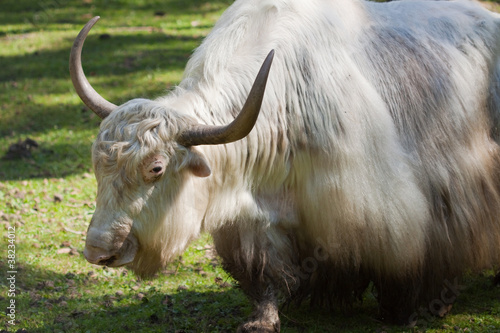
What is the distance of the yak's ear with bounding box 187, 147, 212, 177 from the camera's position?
12.1 feet

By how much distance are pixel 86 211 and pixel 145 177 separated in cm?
310

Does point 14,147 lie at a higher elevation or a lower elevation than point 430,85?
lower

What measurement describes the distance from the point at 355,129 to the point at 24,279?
2.86 meters

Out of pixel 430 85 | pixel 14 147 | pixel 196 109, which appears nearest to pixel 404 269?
pixel 430 85

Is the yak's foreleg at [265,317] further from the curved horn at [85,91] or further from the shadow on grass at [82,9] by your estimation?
the shadow on grass at [82,9]

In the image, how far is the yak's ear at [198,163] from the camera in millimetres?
3674

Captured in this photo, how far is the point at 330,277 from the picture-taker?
4.29 metres

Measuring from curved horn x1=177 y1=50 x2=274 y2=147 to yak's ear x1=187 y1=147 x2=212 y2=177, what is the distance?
0.05 metres

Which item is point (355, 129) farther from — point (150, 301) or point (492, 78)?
point (150, 301)

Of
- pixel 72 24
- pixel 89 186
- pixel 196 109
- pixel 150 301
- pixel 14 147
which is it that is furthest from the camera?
pixel 72 24

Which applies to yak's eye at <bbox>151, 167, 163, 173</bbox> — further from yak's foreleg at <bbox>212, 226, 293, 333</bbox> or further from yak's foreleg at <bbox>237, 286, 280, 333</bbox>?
yak's foreleg at <bbox>237, 286, 280, 333</bbox>

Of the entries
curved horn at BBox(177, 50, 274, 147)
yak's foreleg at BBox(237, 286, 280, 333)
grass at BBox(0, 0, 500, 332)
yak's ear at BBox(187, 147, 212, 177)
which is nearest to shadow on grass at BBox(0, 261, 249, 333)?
grass at BBox(0, 0, 500, 332)

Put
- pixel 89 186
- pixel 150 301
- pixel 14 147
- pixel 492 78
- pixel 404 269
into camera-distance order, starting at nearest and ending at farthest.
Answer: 1. pixel 404 269
2. pixel 492 78
3. pixel 150 301
4. pixel 89 186
5. pixel 14 147

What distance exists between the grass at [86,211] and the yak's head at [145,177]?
994 millimetres
